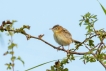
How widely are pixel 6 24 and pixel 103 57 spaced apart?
0.70 meters

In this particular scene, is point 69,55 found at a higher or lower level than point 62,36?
higher

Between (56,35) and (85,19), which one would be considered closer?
(85,19)

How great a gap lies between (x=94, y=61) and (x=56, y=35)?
11.8 ft

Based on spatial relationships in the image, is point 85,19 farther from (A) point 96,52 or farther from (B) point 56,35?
(B) point 56,35

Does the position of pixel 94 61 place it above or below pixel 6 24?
below

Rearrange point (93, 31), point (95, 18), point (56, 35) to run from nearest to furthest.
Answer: point (93, 31), point (95, 18), point (56, 35)

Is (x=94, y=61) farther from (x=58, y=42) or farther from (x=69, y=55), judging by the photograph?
(x=58, y=42)

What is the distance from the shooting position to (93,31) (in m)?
2.12

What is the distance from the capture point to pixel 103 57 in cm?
184

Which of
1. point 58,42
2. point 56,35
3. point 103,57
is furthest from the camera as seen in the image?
point 56,35

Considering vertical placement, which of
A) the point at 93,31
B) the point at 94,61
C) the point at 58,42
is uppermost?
the point at 93,31

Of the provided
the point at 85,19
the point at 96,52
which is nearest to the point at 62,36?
the point at 85,19

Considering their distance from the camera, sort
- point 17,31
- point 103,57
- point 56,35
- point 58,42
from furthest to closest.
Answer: point 56,35 < point 58,42 < point 17,31 < point 103,57

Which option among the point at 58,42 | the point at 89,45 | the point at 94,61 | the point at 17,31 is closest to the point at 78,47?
the point at 89,45
